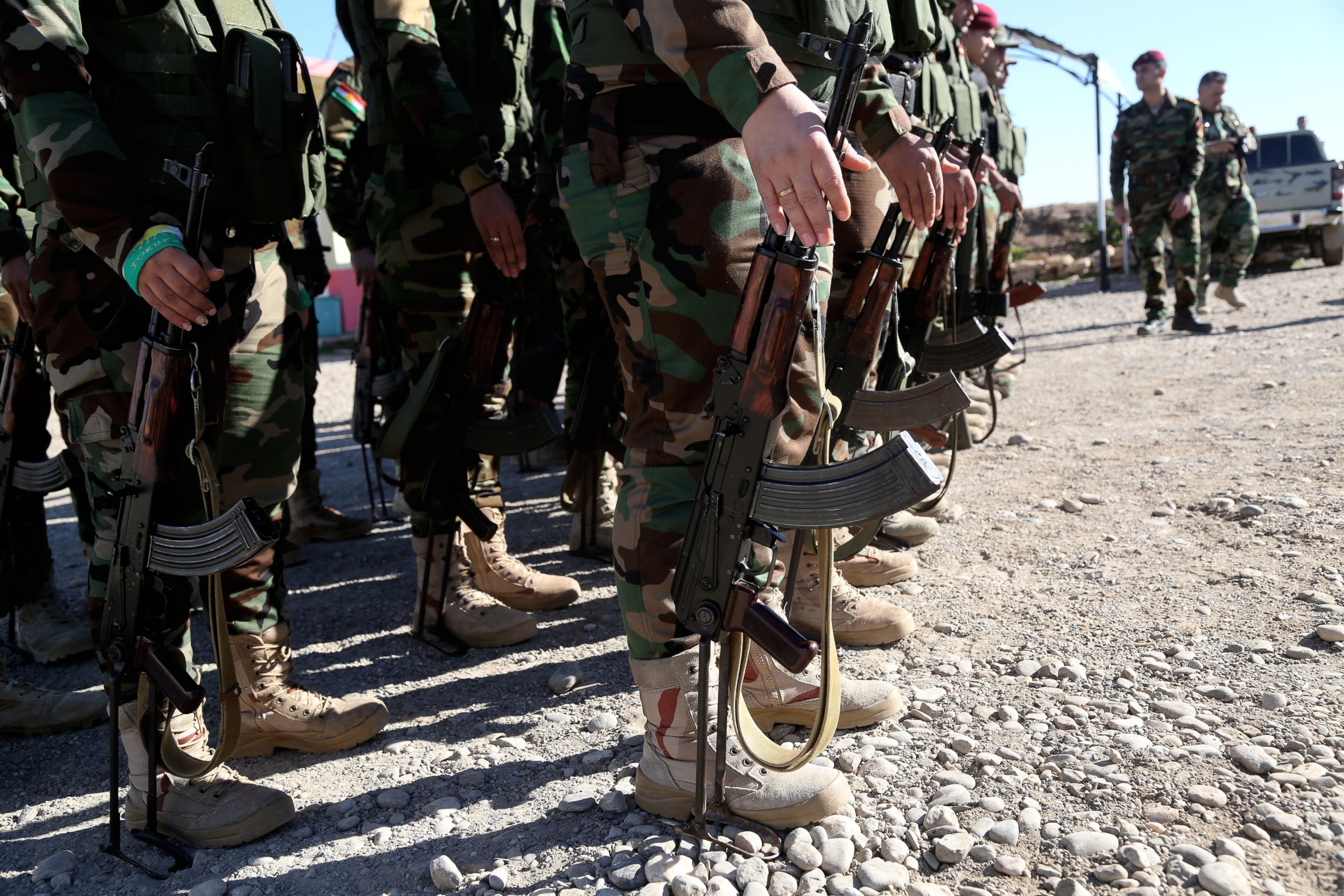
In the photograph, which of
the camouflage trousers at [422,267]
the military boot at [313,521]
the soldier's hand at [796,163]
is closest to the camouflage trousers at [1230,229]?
the military boot at [313,521]

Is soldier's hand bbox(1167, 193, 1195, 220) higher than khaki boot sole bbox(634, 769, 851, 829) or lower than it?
higher

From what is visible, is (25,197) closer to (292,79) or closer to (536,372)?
(292,79)

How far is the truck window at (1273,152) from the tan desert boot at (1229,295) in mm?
6014

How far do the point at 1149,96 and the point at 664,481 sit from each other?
29.6 ft

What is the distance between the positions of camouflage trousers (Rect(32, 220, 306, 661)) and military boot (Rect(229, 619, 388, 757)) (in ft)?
0.26

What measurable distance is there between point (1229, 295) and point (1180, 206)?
172 centimetres

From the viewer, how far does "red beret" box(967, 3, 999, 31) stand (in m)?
6.05

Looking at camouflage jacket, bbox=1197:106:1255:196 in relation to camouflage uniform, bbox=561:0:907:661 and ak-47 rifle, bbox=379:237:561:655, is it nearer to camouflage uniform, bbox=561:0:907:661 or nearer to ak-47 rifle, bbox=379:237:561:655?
ak-47 rifle, bbox=379:237:561:655

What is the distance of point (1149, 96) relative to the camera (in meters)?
8.91

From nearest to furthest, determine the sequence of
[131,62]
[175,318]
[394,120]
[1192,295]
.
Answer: [175,318] → [131,62] → [394,120] → [1192,295]

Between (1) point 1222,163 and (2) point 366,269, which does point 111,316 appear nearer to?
(2) point 366,269

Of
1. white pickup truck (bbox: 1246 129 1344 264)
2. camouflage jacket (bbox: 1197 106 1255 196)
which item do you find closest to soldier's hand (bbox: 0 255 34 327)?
camouflage jacket (bbox: 1197 106 1255 196)

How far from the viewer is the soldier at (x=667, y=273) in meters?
1.72

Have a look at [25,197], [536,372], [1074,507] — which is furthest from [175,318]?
[1074,507]
